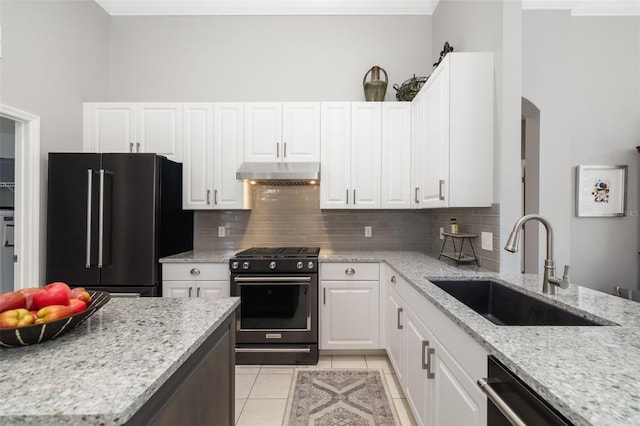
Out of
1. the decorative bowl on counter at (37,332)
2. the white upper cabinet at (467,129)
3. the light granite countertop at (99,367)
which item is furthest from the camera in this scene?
the white upper cabinet at (467,129)

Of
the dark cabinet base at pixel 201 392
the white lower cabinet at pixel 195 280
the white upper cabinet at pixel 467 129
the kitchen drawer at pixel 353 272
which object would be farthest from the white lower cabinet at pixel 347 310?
the dark cabinet base at pixel 201 392

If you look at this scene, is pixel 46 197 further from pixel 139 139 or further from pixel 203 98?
pixel 203 98

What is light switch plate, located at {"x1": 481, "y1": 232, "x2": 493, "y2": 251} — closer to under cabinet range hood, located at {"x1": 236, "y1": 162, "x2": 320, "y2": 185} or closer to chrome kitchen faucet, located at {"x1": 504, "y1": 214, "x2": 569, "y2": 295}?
chrome kitchen faucet, located at {"x1": 504, "y1": 214, "x2": 569, "y2": 295}

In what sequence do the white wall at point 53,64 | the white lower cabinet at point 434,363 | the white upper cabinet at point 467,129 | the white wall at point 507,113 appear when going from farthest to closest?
the white wall at point 53,64
the white upper cabinet at point 467,129
the white wall at point 507,113
the white lower cabinet at point 434,363

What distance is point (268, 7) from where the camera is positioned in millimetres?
3244

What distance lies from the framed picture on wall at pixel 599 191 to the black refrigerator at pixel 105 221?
3958 mm

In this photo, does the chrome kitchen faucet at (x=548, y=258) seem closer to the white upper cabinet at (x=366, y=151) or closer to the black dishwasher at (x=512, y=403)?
the black dishwasher at (x=512, y=403)

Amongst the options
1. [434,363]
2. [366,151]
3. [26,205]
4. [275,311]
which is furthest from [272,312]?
[26,205]

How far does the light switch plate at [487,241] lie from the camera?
6.73 ft

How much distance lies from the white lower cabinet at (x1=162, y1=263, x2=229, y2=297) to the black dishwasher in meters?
2.24

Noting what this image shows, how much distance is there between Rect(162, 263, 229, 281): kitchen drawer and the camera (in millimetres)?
2645

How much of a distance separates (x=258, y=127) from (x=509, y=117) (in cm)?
212

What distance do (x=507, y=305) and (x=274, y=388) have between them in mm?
1738

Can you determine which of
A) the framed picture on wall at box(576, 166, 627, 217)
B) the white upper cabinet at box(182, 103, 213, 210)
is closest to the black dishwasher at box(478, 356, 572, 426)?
the white upper cabinet at box(182, 103, 213, 210)
